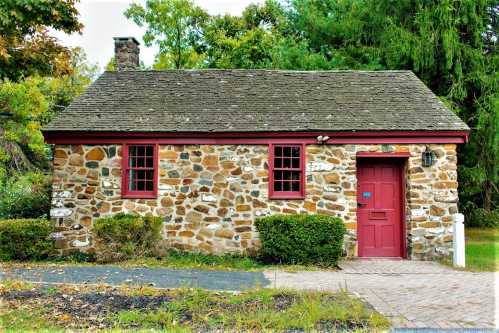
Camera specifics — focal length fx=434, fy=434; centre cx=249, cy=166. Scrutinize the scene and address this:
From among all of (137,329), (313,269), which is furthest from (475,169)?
(137,329)

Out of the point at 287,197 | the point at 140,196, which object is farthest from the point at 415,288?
the point at 140,196

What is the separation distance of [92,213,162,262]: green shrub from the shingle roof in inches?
93.4

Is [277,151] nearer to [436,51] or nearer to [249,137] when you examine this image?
[249,137]

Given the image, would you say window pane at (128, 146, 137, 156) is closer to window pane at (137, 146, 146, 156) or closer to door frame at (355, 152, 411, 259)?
window pane at (137, 146, 146, 156)

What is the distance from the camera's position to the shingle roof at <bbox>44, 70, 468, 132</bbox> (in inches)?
419

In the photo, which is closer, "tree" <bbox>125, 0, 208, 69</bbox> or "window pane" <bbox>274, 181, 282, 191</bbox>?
"window pane" <bbox>274, 181, 282, 191</bbox>

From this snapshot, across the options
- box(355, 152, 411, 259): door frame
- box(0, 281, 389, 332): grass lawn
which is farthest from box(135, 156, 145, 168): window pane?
box(355, 152, 411, 259): door frame

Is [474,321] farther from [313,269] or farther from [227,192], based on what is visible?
[227,192]

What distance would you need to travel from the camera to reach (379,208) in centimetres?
1095

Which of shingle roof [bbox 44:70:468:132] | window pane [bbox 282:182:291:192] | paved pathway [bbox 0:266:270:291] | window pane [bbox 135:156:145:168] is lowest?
paved pathway [bbox 0:266:270:291]

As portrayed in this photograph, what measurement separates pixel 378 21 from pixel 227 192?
10972 mm

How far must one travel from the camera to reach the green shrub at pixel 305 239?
9383 mm

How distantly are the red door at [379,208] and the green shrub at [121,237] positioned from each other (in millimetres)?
5146

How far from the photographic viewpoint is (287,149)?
1084 centimetres
